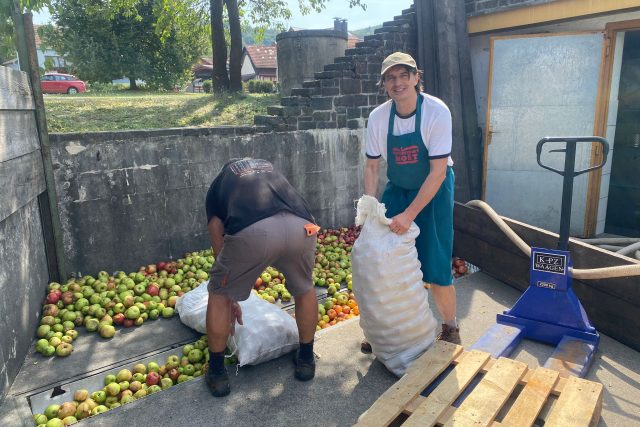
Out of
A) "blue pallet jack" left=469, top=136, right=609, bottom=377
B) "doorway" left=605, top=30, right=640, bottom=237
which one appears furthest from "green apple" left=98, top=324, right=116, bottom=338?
"doorway" left=605, top=30, right=640, bottom=237

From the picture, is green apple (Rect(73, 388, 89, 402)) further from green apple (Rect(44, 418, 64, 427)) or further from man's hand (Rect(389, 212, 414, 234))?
man's hand (Rect(389, 212, 414, 234))

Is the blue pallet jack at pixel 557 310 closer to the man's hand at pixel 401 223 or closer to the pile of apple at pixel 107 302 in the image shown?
the man's hand at pixel 401 223

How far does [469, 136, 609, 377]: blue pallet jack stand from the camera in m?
3.48

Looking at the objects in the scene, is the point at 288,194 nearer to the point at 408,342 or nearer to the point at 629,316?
the point at 408,342

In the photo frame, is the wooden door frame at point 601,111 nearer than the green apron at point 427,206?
No

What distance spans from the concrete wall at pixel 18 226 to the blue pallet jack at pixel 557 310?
3.45m

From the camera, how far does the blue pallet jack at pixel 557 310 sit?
3.48 metres

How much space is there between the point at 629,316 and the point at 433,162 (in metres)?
1.98

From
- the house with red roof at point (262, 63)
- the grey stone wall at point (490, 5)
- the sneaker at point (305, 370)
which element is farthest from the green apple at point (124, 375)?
the house with red roof at point (262, 63)

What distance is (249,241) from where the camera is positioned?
3012 millimetres

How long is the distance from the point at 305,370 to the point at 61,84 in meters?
31.0

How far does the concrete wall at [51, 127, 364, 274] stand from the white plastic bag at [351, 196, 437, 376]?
10.5ft

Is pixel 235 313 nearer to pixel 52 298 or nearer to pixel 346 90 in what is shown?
pixel 52 298

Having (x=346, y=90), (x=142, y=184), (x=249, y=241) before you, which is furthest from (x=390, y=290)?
(x=346, y=90)
